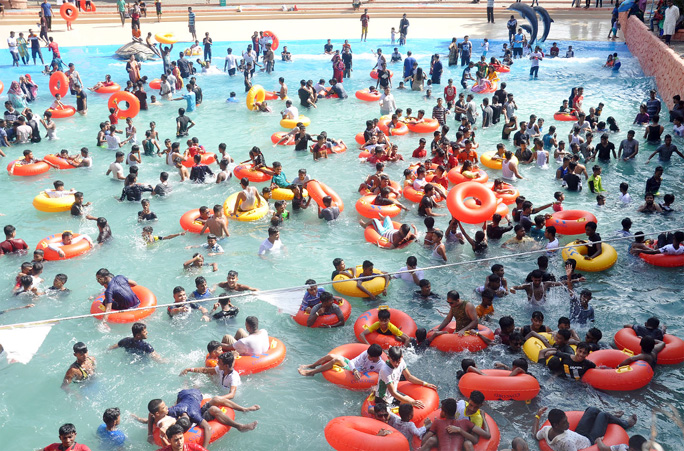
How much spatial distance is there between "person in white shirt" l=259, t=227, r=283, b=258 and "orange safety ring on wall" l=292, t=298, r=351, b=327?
2285mm

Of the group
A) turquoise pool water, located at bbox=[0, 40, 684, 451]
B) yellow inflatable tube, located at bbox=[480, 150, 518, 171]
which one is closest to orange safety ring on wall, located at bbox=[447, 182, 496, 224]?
turquoise pool water, located at bbox=[0, 40, 684, 451]

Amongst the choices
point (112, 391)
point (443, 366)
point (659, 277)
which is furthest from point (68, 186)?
point (659, 277)

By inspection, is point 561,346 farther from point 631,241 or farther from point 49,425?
point 49,425

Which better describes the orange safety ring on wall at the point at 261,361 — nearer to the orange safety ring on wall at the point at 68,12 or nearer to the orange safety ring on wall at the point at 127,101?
the orange safety ring on wall at the point at 127,101

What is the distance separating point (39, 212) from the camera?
14.2 m

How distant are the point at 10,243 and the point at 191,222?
133 inches

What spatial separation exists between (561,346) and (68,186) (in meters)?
12.3

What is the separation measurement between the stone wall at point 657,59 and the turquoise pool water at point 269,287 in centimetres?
141

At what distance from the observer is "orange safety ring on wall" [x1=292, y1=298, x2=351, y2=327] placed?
9703 millimetres

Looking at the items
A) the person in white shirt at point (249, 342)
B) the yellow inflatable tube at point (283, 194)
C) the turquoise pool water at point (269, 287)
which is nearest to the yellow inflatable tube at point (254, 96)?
the turquoise pool water at point (269, 287)

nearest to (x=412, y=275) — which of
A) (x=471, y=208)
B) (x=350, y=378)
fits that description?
(x=471, y=208)

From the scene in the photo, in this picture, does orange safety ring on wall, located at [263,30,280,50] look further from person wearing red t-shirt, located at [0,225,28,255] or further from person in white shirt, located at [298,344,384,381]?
person in white shirt, located at [298,344,384,381]

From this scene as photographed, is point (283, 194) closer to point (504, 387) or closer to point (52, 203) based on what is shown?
point (52, 203)

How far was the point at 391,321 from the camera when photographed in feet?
30.9
